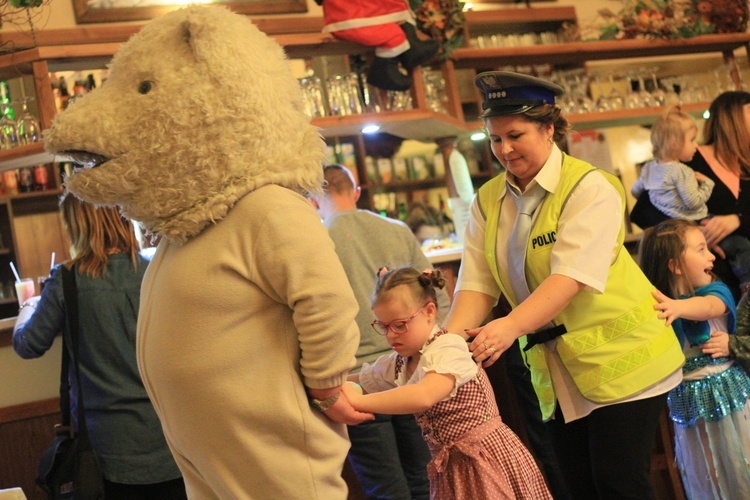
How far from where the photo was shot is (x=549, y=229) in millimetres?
1882

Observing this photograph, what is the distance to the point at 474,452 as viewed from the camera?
185 cm

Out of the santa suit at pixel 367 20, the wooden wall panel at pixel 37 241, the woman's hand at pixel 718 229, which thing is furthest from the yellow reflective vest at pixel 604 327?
the wooden wall panel at pixel 37 241

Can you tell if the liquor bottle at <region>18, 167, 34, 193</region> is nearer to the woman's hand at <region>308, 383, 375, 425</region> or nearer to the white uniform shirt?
the white uniform shirt

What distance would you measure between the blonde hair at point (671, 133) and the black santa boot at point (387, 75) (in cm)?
111

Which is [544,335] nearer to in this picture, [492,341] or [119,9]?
[492,341]

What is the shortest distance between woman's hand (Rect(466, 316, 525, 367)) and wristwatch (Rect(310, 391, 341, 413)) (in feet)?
1.16

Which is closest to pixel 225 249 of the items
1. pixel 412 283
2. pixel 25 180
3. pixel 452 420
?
pixel 412 283

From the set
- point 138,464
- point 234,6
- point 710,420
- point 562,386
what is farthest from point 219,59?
point 234,6

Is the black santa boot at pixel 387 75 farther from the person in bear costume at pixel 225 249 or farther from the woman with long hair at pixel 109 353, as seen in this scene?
the person in bear costume at pixel 225 249

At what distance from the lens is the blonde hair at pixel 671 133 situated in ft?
11.4

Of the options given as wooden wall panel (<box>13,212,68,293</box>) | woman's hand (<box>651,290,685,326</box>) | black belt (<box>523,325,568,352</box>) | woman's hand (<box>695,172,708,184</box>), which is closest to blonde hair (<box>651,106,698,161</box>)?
woman's hand (<box>695,172,708,184</box>)

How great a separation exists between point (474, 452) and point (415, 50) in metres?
2.40

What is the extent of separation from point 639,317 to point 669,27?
356 centimetres

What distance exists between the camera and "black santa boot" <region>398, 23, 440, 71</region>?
12.5 feet
